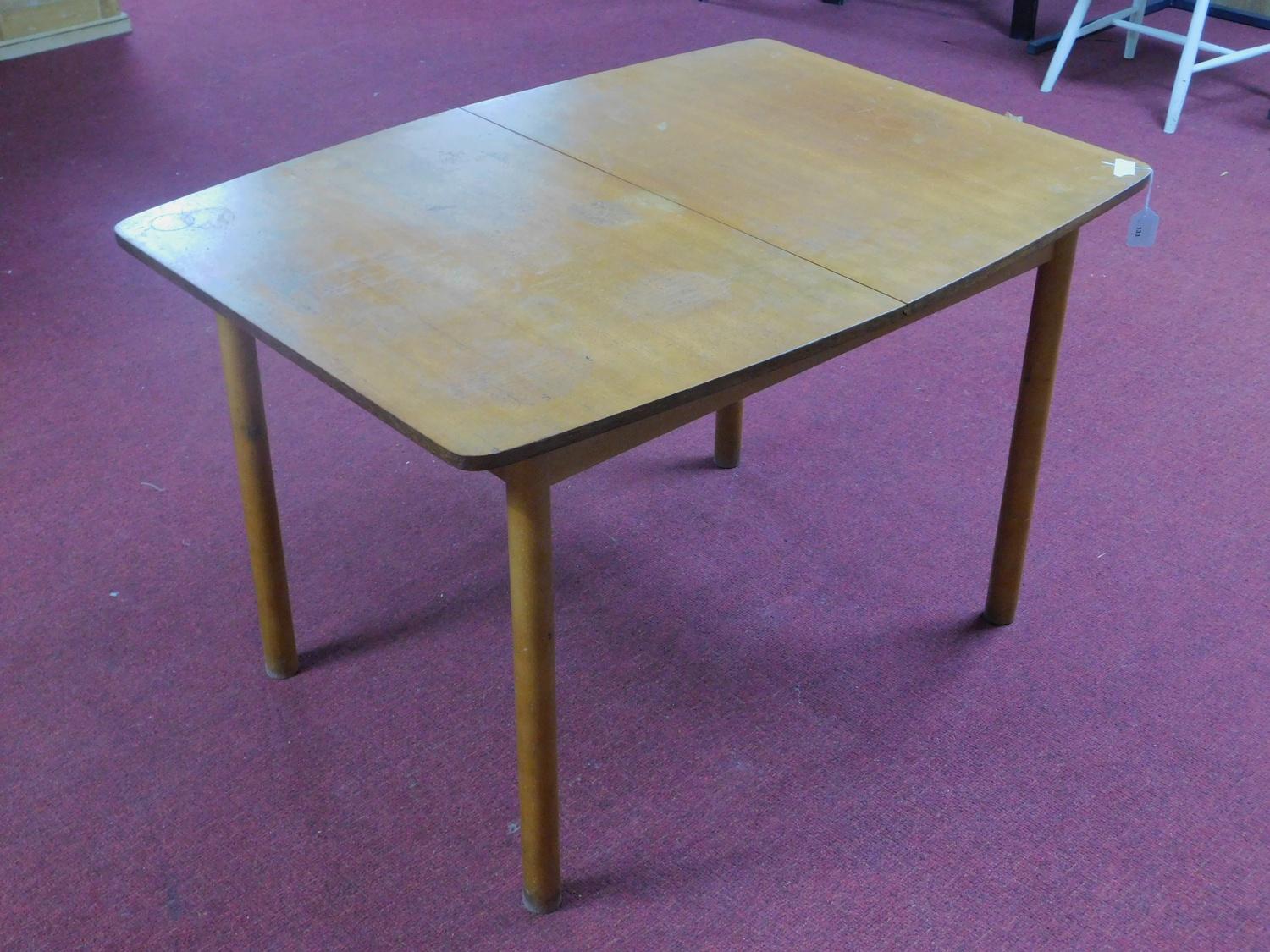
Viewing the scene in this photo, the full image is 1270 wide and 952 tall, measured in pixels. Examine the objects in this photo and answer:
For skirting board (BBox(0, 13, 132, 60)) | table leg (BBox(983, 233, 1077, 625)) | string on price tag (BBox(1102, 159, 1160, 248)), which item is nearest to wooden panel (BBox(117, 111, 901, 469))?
table leg (BBox(983, 233, 1077, 625))

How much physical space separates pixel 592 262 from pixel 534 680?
16.8 inches

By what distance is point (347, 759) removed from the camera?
64.6 inches

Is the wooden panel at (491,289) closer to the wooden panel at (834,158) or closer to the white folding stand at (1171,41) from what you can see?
the wooden panel at (834,158)

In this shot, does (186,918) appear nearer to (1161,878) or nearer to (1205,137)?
(1161,878)

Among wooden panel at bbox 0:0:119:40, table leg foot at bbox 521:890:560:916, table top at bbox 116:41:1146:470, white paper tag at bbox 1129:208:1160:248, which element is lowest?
table leg foot at bbox 521:890:560:916

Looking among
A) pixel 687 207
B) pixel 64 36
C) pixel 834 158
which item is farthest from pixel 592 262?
pixel 64 36

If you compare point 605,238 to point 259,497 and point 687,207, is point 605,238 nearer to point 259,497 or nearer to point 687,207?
point 687,207

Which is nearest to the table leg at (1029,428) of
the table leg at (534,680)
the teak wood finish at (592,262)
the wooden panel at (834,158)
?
the teak wood finish at (592,262)

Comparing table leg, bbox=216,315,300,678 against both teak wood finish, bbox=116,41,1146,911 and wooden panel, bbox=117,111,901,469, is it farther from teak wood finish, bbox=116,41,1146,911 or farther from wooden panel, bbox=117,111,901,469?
wooden panel, bbox=117,111,901,469

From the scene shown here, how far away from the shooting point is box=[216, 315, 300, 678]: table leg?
152 centimetres

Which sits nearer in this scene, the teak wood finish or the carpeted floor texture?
the teak wood finish

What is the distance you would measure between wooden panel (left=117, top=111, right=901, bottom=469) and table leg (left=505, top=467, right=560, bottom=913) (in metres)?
0.09

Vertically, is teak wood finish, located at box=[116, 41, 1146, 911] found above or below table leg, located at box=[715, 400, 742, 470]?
above

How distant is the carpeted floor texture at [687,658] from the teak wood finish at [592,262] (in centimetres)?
14
